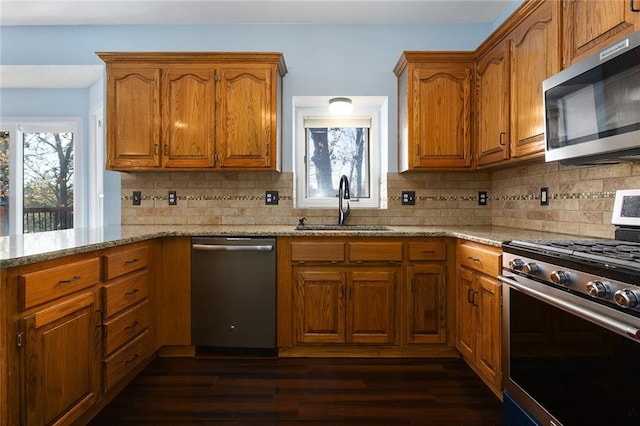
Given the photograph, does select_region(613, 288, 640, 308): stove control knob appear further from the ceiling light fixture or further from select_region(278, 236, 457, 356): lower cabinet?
the ceiling light fixture

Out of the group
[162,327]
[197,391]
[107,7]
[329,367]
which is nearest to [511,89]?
[329,367]

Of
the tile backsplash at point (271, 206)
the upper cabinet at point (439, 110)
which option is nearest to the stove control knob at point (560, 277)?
the upper cabinet at point (439, 110)

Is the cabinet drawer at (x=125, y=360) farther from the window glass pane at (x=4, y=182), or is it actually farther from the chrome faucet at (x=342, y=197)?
the window glass pane at (x=4, y=182)

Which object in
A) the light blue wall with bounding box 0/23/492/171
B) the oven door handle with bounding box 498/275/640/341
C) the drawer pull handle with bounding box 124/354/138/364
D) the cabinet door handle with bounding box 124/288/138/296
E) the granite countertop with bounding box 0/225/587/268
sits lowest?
the drawer pull handle with bounding box 124/354/138/364

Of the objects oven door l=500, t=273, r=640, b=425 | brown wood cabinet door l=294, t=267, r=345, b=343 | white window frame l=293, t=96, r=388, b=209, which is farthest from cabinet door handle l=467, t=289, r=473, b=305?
white window frame l=293, t=96, r=388, b=209

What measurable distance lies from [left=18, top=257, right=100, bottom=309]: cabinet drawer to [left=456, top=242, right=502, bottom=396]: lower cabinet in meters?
1.96

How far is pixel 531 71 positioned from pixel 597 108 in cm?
68

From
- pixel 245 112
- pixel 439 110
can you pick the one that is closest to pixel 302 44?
pixel 245 112

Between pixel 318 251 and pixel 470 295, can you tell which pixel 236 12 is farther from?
→ pixel 470 295

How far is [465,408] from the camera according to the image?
6.38 feet

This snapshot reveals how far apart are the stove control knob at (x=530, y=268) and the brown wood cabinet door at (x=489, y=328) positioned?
0.34 metres

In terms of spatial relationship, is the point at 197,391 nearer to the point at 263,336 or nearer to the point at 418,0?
the point at 263,336

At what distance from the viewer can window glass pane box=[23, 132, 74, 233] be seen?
3.95 m

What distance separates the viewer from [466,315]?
2.36 metres
